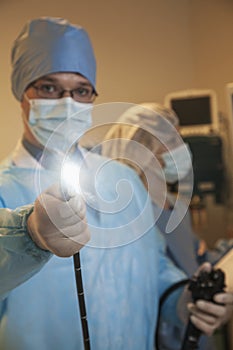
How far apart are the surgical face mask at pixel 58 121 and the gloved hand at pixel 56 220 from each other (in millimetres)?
84

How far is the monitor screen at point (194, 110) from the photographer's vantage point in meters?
0.91

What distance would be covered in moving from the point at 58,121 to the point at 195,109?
609 millimetres

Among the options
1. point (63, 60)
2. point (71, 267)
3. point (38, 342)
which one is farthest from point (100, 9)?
point (38, 342)

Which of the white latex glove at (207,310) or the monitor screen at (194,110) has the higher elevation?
the monitor screen at (194,110)

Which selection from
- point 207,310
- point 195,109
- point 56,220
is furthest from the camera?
point 195,109

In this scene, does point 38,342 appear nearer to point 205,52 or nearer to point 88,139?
point 88,139

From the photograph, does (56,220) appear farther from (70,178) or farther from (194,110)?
(194,110)

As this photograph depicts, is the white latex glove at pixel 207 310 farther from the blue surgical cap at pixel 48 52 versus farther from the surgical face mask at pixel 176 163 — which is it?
the blue surgical cap at pixel 48 52

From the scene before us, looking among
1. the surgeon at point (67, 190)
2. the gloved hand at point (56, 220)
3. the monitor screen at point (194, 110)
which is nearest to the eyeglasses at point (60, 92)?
the surgeon at point (67, 190)

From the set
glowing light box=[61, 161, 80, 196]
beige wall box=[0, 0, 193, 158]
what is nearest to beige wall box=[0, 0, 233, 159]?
beige wall box=[0, 0, 193, 158]

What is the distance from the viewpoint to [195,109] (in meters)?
1.10

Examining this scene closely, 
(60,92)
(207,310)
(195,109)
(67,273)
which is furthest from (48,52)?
(195,109)

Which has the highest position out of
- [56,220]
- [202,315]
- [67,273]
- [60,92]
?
[60,92]

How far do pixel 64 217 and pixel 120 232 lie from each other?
13 cm
